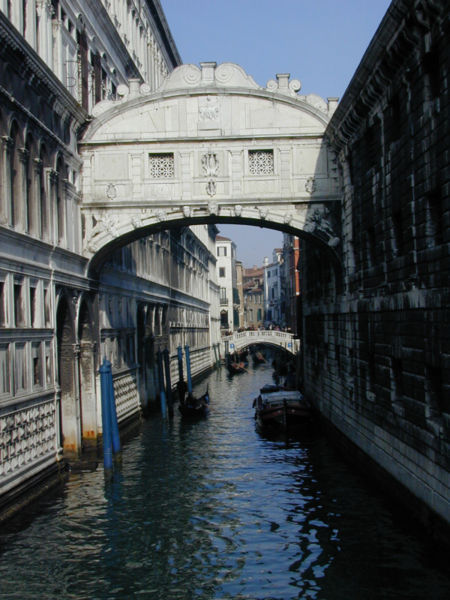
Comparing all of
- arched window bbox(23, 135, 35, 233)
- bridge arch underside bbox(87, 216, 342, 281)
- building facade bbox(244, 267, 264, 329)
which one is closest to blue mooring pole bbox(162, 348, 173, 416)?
bridge arch underside bbox(87, 216, 342, 281)

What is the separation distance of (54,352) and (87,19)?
30.9ft

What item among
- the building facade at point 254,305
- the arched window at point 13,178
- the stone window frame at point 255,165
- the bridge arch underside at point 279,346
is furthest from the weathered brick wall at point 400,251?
the building facade at point 254,305

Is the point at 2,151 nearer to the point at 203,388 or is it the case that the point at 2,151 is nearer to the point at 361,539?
the point at 361,539

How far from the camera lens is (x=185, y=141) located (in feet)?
62.0

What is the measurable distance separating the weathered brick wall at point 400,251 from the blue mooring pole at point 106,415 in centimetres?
532

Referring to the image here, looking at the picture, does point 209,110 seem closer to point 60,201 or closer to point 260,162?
point 260,162

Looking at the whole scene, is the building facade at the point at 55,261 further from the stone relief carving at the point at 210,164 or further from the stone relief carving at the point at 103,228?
the stone relief carving at the point at 210,164

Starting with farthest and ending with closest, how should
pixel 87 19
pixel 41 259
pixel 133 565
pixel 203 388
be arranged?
1. pixel 203 388
2. pixel 87 19
3. pixel 41 259
4. pixel 133 565

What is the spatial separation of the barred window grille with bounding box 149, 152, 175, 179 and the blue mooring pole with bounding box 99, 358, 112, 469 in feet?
15.0

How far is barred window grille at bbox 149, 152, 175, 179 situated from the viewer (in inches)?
749

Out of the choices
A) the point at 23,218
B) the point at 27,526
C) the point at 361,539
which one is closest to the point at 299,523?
the point at 361,539

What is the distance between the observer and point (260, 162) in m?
19.0

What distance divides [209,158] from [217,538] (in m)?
9.56

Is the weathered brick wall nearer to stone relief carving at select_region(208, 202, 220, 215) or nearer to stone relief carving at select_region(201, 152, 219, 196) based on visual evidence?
stone relief carving at select_region(201, 152, 219, 196)
